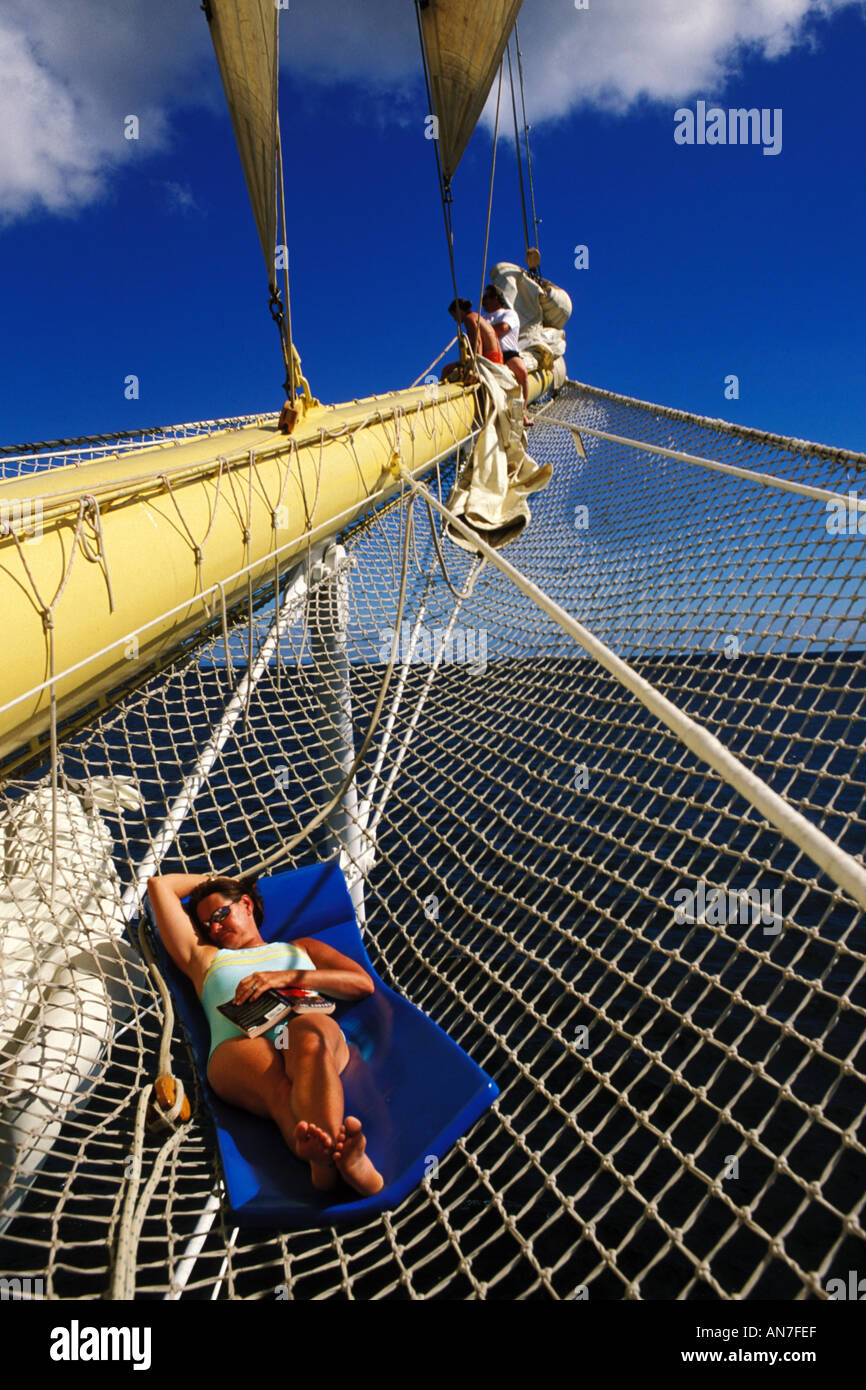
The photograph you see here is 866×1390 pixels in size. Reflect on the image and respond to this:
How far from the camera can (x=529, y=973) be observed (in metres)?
4.28

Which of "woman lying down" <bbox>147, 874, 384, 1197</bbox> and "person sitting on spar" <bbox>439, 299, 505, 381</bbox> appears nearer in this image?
"woman lying down" <bbox>147, 874, 384, 1197</bbox>

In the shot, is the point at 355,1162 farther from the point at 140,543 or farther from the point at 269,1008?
the point at 140,543

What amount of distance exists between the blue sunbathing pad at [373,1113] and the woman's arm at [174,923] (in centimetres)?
6

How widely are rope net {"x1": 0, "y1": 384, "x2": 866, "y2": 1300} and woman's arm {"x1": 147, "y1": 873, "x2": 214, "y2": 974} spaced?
0.39ft

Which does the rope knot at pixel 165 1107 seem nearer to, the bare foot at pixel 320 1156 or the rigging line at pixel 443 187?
the bare foot at pixel 320 1156

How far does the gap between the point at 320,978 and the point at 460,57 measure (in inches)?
246

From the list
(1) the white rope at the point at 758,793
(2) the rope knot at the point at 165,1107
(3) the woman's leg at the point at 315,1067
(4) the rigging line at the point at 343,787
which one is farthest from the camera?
(4) the rigging line at the point at 343,787

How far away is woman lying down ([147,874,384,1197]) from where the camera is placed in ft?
4.48

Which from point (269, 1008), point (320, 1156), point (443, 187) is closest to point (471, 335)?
point (443, 187)

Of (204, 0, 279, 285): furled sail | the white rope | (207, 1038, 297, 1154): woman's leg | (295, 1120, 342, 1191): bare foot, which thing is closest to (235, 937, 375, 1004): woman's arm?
(207, 1038, 297, 1154): woman's leg

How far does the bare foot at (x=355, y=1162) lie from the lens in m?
1.34

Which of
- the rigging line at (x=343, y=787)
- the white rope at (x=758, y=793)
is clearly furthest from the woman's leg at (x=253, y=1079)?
the white rope at (x=758, y=793)

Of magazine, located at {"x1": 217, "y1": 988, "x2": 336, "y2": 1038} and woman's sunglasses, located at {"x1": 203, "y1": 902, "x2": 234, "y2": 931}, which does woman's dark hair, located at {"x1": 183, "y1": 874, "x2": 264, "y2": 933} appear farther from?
magazine, located at {"x1": 217, "y1": 988, "x2": 336, "y2": 1038}
